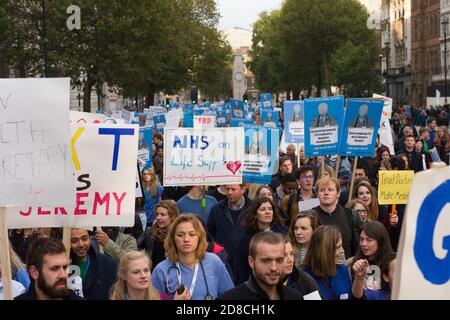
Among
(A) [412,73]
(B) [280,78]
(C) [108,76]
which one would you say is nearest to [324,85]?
(B) [280,78]

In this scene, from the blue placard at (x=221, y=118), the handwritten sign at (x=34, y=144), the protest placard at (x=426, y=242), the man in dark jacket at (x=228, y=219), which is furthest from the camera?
the blue placard at (x=221, y=118)

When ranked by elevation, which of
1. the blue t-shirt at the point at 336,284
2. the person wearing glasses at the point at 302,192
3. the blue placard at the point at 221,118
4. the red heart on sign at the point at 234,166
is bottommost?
the blue t-shirt at the point at 336,284

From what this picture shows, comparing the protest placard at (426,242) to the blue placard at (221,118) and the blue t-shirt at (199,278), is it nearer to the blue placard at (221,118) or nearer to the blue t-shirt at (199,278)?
the blue t-shirt at (199,278)

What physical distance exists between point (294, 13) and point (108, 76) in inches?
1410

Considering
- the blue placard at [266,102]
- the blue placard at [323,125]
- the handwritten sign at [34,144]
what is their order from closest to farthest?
the handwritten sign at [34,144] < the blue placard at [323,125] < the blue placard at [266,102]

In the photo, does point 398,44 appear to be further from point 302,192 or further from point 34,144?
point 34,144

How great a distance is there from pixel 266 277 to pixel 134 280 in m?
0.80

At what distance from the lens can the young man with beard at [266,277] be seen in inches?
225

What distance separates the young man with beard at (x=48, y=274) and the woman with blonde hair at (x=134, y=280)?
31 centimetres

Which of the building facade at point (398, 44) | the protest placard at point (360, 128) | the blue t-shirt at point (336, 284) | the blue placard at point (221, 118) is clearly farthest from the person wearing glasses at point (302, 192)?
the building facade at point (398, 44)

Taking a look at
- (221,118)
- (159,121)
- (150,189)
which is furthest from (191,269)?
(221,118)

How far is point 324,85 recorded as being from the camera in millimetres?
91688

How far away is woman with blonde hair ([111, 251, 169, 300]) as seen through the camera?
612 centimetres
